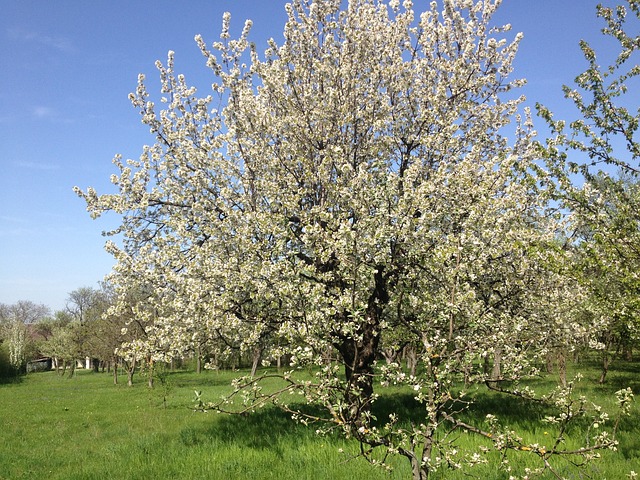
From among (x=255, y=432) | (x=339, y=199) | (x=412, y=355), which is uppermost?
(x=339, y=199)

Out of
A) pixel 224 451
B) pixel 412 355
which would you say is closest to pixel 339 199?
pixel 224 451

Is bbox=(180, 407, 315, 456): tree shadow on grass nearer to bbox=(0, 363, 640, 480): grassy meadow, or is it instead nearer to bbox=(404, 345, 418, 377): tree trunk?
bbox=(0, 363, 640, 480): grassy meadow

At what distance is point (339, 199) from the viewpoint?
1259 centimetres

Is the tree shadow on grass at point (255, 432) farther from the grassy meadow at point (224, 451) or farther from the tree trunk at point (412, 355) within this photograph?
the tree trunk at point (412, 355)

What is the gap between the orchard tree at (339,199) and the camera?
10.8 meters

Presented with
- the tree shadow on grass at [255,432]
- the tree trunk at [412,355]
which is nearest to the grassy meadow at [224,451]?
the tree shadow on grass at [255,432]

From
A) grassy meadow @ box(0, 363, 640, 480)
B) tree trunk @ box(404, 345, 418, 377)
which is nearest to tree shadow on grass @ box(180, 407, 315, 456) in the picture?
grassy meadow @ box(0, 363, 640, 480)

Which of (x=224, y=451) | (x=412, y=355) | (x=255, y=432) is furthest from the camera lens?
(x=412, y=355)

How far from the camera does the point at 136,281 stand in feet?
43.6

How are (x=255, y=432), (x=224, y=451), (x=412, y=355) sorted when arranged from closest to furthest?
(x=224, y=451) < (x=255, y=432) < (x=412, y=355)

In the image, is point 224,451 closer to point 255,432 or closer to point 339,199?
point 255,432

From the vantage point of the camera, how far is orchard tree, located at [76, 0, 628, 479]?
35.4ft

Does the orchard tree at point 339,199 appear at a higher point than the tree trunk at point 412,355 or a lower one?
higher

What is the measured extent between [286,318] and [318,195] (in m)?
4.40
